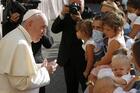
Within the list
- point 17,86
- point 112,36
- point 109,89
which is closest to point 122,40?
point 112,36

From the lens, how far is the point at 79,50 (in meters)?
6.00

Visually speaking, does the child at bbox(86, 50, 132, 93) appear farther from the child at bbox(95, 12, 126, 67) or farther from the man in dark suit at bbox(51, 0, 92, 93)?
the man in dark suit at bbox(51, 0, 92, 93)

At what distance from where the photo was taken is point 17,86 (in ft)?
13.5

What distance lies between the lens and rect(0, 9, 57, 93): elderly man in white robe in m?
4.13

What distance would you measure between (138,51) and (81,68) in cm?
274

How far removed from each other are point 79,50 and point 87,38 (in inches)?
22.3

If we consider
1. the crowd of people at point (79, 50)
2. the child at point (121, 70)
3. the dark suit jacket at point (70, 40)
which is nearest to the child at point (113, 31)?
the crowd of people at point (79, 50)

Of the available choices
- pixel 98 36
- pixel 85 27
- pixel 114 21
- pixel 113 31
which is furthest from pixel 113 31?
pixel 85 27

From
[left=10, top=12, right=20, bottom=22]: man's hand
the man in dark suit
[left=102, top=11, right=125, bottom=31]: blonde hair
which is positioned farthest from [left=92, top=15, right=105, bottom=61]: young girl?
[left=10, top=12, right=20, bottom=22]: man's hand

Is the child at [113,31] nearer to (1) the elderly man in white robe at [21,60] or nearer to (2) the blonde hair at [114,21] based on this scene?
(2) the blonde hair at [114,21]

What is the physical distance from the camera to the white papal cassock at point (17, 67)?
413cm

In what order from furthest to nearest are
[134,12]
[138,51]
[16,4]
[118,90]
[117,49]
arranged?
[16,4] < [134,12] < [117,49] < [118,90] < [138,51]

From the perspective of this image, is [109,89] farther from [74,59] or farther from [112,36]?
[74,59]

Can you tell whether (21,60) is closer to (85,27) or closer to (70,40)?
(85,27)
